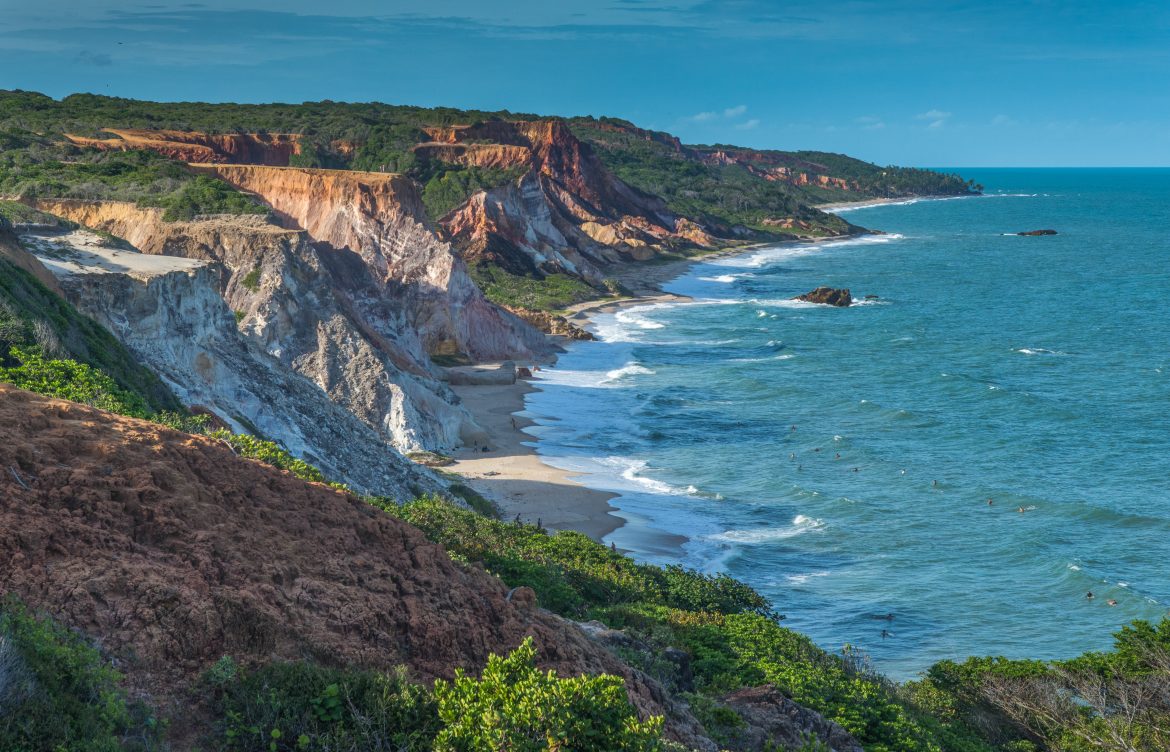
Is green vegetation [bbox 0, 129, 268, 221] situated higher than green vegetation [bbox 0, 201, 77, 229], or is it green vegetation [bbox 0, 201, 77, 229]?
green vegetation [bbox 0, 129, 268, 221]

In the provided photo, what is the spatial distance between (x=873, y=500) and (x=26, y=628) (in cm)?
3139

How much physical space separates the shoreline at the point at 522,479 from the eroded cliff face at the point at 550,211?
116ft

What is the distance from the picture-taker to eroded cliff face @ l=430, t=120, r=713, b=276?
88.9m

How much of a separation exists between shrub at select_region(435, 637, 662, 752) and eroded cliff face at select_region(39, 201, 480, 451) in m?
28.4

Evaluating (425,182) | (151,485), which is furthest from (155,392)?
(425,182)

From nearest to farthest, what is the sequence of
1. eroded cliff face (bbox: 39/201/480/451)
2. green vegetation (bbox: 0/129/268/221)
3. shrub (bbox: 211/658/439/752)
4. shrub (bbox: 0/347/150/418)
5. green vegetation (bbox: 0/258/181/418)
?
shrub (bbox: 211/658/439/752)
shrub (bbox: 0/347/150/418)
green vegetation (bbox: 0/258/181/418)
eroded cliff face (bbox: 39/201/480/451)
green vegetation (bbox: 0/129/268/221)

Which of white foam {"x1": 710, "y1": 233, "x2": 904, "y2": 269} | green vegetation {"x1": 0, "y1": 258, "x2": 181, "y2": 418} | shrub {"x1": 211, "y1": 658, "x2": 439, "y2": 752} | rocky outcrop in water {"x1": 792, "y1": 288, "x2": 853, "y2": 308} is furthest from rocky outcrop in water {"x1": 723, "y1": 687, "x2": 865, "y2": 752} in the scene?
white foam {"x1": 710, "y1": 233, "x2": 904, "y2": 269}

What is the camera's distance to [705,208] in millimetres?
154125

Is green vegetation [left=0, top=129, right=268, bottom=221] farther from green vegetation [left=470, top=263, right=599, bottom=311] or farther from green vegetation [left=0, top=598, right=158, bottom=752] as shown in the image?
green vegetation [left=0, top=598, right=158, bottom=752]

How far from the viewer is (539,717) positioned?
9.13m

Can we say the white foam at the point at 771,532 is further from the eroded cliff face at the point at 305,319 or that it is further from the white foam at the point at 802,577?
the eroded cliff face at the point at 305,319

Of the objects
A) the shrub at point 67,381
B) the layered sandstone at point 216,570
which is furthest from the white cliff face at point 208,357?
the layered sandstone at point 216,570

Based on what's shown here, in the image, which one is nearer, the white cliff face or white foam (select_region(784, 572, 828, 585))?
the white cliff face

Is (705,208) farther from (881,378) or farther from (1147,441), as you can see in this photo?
(1147,441)
